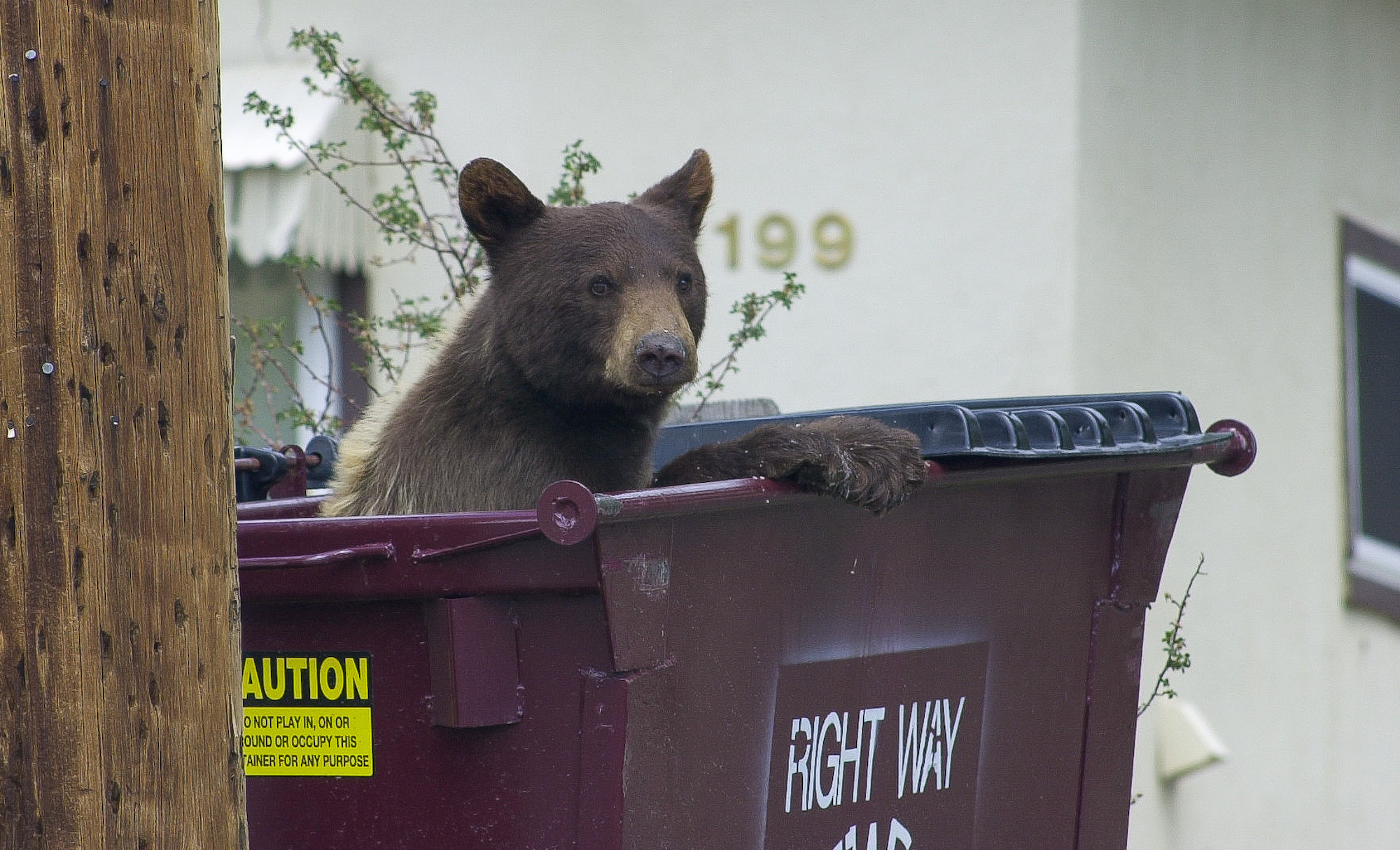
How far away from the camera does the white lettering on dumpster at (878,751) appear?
298 centimetres

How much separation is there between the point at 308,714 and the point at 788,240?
4782mm

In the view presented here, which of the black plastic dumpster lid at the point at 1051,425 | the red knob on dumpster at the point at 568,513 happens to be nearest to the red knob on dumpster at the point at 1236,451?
the black plastic dumpster lid at the point at 1051,425

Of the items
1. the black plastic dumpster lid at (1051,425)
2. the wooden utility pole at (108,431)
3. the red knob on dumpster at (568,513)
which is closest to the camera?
the wooden utility pole at (108,431)

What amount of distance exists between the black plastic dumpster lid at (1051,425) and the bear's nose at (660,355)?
41 centimetres

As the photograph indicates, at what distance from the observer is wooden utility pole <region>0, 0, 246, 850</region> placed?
7.14 feet

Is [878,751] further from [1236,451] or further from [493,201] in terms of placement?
[493,201]

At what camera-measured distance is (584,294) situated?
3.47 metres

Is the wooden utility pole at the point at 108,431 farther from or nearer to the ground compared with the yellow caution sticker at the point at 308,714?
farther from the ground

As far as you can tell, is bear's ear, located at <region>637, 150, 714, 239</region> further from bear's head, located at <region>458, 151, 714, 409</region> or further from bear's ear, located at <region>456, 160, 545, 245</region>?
bear's ear, located at <region>456, 160, 545, 245</region>

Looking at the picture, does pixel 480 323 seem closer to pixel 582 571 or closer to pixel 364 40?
pixel 582 571

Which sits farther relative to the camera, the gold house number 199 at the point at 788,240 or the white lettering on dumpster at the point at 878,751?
the gold house number 199 at the point at 788,240

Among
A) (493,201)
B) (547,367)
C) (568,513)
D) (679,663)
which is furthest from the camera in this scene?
(493,201)

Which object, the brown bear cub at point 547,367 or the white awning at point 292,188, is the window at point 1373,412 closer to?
the white awning at point 292,188

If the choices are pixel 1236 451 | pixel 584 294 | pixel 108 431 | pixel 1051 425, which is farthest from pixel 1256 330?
pixel 108 431
